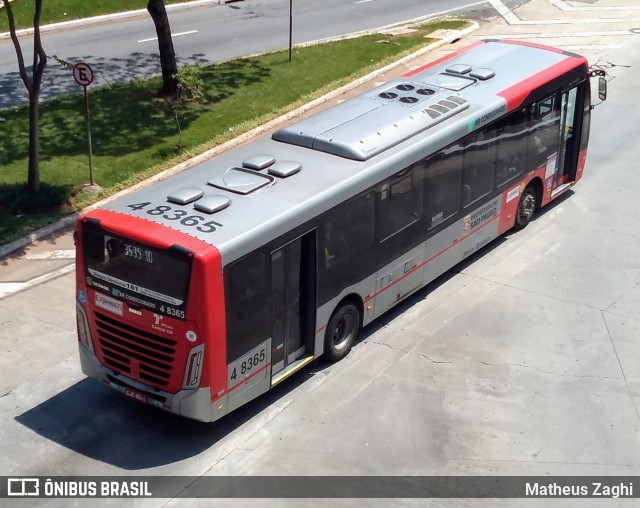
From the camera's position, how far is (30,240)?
1747 centimetres

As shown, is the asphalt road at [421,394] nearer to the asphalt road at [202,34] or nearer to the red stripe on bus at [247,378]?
the red stripe on bus at [247,378]

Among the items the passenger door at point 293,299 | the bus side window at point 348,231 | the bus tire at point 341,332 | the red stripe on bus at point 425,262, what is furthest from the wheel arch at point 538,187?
the passenger door at point 293,299

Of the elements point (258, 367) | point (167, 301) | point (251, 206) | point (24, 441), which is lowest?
point (24, 441)

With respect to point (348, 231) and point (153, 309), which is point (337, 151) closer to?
point (348, 231)

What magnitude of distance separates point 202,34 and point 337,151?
17.9 metres

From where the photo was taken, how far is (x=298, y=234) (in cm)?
1234

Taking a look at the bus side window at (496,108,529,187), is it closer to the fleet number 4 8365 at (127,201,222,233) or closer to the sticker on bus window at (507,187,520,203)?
the sticker on bus window at (507,187,520,203)

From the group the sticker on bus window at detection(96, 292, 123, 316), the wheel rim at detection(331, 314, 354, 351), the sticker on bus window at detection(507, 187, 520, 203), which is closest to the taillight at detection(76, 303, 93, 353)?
the sticker on bus window at detection(96, 292, 123, 316)

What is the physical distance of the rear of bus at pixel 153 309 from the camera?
11.2m

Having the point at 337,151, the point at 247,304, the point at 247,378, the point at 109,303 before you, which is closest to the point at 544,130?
the point at 337,151

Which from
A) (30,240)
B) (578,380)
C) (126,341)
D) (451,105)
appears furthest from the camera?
(30,240)

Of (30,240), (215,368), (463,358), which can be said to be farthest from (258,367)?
(30,240)

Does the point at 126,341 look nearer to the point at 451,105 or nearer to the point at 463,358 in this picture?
the point at 463,358

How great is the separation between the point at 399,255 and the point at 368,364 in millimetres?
1702
